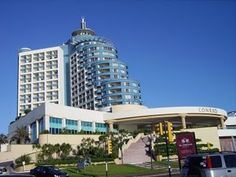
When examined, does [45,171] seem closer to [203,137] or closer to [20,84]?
[203,137]

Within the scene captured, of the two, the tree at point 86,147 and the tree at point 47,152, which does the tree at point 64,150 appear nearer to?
the tree at point 47,152

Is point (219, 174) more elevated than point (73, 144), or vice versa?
point (73, 144)

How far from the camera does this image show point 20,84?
168125 millimetres

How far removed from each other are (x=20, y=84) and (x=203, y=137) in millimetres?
101589

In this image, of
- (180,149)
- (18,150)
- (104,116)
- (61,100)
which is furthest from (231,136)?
(61,100)

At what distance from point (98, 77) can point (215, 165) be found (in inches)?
5264

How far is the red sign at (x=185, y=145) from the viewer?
1057 inches

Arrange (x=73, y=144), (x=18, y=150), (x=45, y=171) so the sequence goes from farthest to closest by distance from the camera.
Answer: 1. (x=73, y=144)
2. (x=18, y=150)
3. (x=45, y=171)

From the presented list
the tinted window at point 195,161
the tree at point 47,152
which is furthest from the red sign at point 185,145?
the tree at point 47,152

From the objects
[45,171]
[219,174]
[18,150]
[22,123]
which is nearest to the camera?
[219,174]

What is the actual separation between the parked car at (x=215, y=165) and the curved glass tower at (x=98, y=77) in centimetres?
11923

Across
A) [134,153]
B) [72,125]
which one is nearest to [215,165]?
[134,153]

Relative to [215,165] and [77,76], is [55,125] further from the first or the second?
[215,165]

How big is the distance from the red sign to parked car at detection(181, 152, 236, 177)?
866 cm
